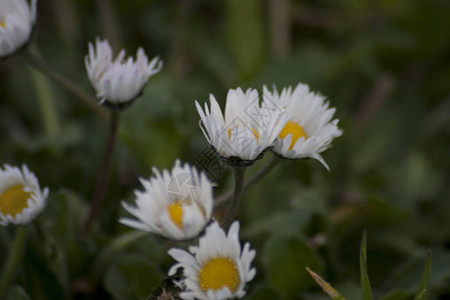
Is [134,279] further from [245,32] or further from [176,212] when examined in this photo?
[245,32]

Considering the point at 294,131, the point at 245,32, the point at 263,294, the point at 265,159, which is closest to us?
the point at 294,131

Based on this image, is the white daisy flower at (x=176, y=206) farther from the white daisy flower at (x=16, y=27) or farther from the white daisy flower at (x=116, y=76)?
the white daisy flower at (x=16, y=27)

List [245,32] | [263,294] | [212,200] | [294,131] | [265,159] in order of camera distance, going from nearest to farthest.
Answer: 1. [212,200]
2. [294,131]
3. [263,294]
4. [265,159]
5. [245,32]

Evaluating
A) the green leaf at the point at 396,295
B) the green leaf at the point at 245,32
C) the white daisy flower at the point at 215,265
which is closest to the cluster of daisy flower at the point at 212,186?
the white daisy flower at the point at 215,265

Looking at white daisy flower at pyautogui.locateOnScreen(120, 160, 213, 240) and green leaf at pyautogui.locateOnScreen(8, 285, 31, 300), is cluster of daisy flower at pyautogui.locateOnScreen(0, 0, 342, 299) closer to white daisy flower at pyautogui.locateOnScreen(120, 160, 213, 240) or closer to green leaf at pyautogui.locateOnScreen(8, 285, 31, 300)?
white daisy flower at pyautogui.locateOnScreen(120, 160, 213, 240)

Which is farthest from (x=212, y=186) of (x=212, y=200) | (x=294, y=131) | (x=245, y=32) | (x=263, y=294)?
(x=245, y=32)
